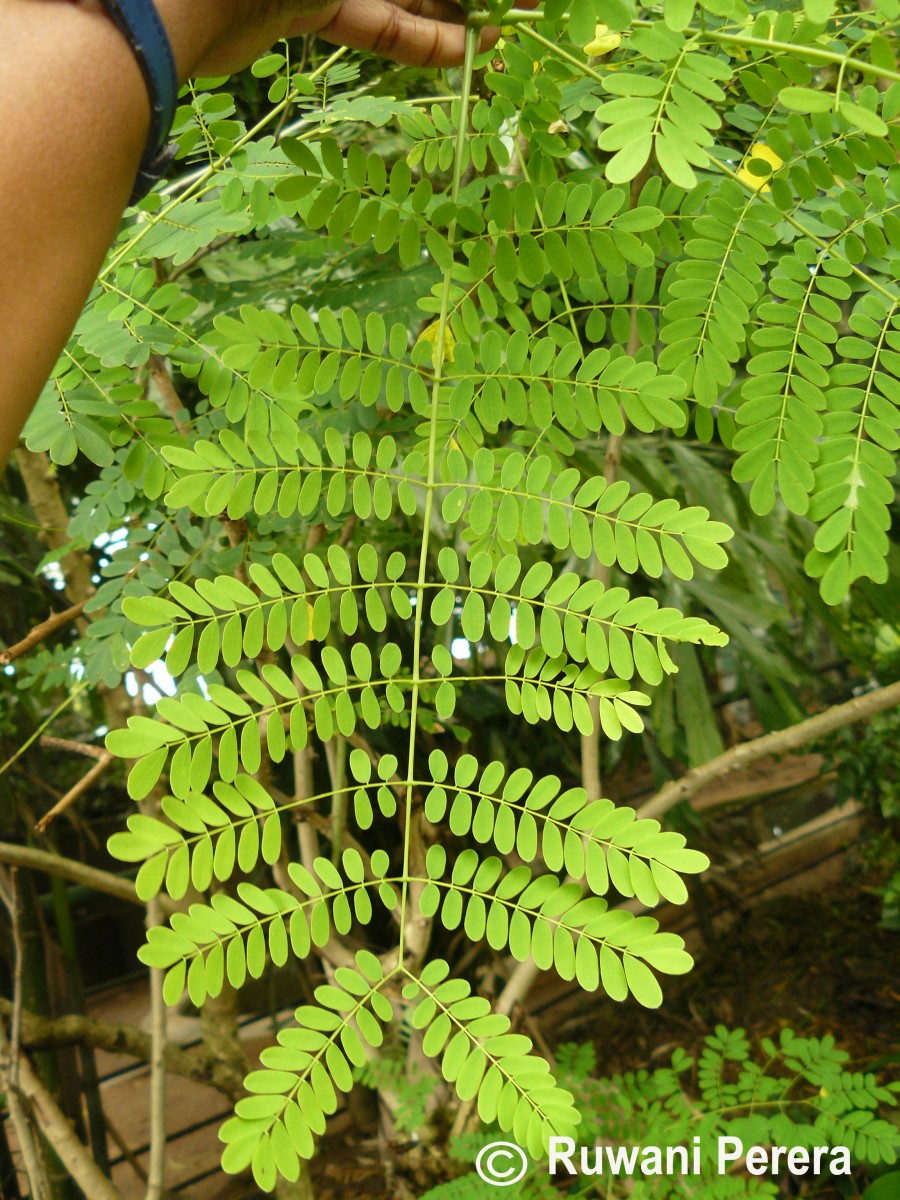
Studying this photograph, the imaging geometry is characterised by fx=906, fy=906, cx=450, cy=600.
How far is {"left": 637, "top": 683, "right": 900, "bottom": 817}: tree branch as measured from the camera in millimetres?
1022

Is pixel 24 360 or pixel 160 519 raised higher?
pixel 24 360

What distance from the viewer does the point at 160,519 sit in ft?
3.31

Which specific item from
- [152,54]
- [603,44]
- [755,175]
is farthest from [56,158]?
[603,44]

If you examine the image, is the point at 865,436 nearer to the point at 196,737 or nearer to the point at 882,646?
the point at 196,737

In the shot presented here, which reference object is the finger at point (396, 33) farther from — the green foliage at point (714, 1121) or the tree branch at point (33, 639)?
the green foliage at point (714, 1121)

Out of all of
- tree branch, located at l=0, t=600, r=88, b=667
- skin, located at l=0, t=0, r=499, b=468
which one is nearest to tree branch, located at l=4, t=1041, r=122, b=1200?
tree branch, located at l=0, t=600, r=88, b=667

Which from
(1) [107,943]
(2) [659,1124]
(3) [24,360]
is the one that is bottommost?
(1) [107,943]

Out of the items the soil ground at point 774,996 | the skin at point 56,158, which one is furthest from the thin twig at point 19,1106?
the skin at point 56,158

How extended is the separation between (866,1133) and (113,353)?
1498 mm

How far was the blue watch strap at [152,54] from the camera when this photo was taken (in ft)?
1.15

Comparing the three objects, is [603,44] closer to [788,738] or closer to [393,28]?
[393,28]

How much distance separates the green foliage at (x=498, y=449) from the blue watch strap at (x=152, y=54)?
0.15 m

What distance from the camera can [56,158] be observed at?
335mm

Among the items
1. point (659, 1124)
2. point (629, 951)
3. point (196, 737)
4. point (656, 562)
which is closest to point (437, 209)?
point (656, 562)
